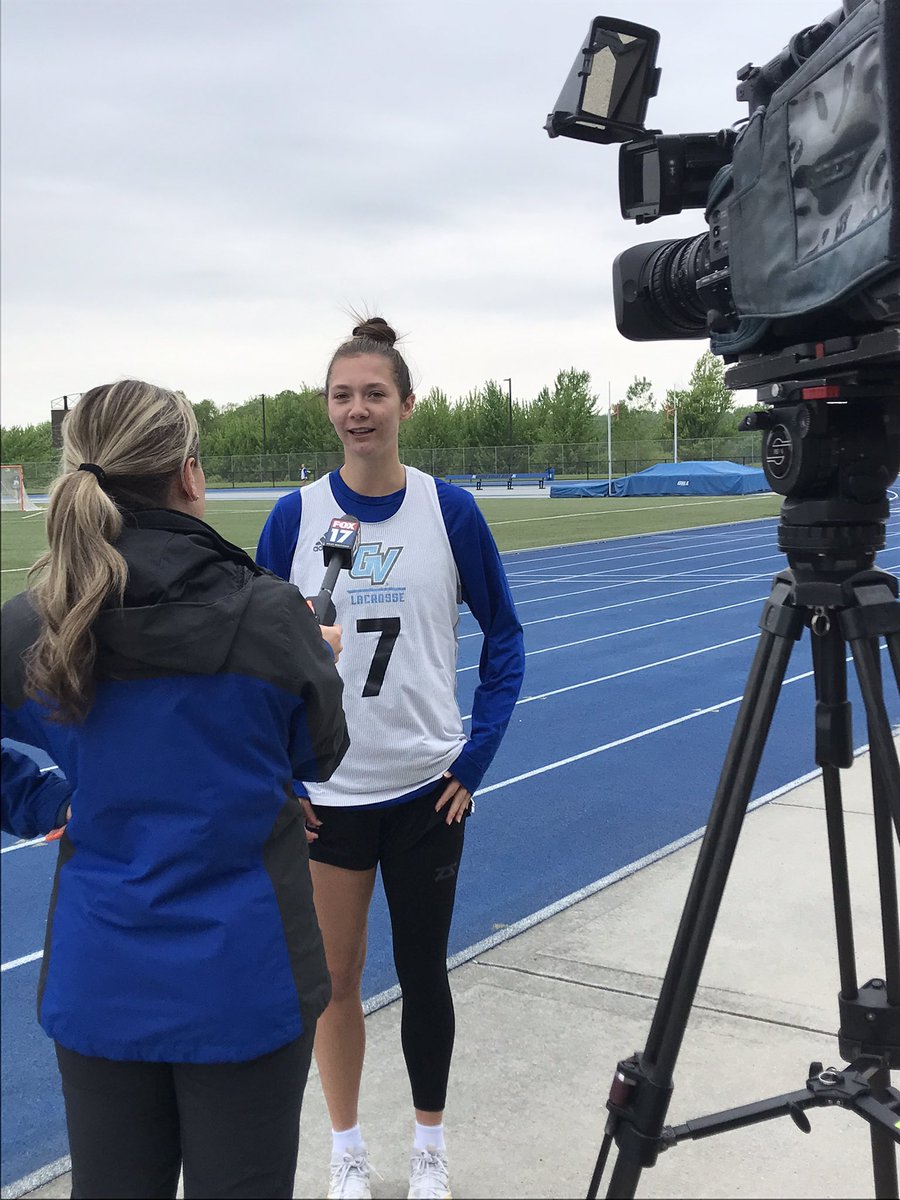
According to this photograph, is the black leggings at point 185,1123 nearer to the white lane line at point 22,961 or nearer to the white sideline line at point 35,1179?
the white sideline line at point 35,1179

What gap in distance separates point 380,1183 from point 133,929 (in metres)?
1.32

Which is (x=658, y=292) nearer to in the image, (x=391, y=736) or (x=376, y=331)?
(x=376, y=331)

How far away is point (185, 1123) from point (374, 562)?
119 centimetres

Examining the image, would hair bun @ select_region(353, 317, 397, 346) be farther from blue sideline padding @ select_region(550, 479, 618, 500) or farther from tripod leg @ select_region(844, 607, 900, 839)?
blue sideline padding @ select_region(550, 479, 618, 500)

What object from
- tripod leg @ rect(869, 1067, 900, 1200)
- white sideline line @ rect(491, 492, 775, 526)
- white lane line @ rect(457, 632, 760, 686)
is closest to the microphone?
tripod leg @ rect(869, 1067, 900, 1200)

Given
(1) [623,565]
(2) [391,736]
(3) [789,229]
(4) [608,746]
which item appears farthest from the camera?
(1) [623,565]

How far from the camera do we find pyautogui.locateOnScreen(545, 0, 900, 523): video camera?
1489 millimetres

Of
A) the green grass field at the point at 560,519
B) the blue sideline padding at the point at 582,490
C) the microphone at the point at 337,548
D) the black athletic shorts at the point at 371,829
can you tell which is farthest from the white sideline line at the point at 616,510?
the microphone at the point at 337,548

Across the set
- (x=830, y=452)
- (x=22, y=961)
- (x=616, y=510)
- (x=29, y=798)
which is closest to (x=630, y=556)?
(x=616, y=510)

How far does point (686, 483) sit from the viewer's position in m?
39.1

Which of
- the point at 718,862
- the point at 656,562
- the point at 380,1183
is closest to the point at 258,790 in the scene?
the point at 718,862

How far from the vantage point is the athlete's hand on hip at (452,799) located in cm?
232

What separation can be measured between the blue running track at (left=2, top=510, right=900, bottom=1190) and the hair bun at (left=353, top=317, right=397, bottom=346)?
1426 millimetres

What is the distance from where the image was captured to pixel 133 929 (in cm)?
139
